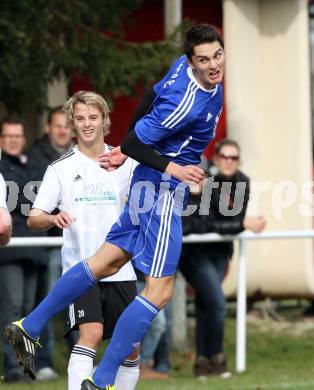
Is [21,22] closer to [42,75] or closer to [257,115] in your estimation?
[42,75]

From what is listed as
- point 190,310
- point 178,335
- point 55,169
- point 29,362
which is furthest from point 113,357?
point 190,310

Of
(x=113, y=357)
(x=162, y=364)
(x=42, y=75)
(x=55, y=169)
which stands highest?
(x=42, y=75)

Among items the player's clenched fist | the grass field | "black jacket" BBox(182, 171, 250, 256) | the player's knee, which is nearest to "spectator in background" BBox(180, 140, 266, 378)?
"black jacket" BBox(182, 171, 250, 256)

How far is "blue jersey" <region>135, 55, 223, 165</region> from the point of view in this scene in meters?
7.33

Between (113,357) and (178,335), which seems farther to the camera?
(178,335)

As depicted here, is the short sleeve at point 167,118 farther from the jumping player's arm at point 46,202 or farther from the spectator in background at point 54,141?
the spectator in background at point 54,141

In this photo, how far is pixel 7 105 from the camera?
1225 cm

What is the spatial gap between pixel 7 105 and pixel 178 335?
9.42ft

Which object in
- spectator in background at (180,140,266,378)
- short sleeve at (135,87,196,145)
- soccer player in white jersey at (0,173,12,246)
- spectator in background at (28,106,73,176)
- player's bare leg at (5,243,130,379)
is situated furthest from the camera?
spectator in background at (28,106,73,176)

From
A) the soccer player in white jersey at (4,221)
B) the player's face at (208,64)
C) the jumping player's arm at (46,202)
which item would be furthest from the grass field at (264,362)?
the player's face at (208,64)

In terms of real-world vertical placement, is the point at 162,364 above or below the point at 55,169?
below

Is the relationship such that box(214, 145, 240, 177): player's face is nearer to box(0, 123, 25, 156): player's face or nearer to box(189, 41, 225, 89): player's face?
box(0, 123, 25, 156): player's face

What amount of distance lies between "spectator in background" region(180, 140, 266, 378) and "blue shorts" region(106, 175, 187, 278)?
3.17 metres

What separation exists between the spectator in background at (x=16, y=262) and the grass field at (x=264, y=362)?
361 mm
